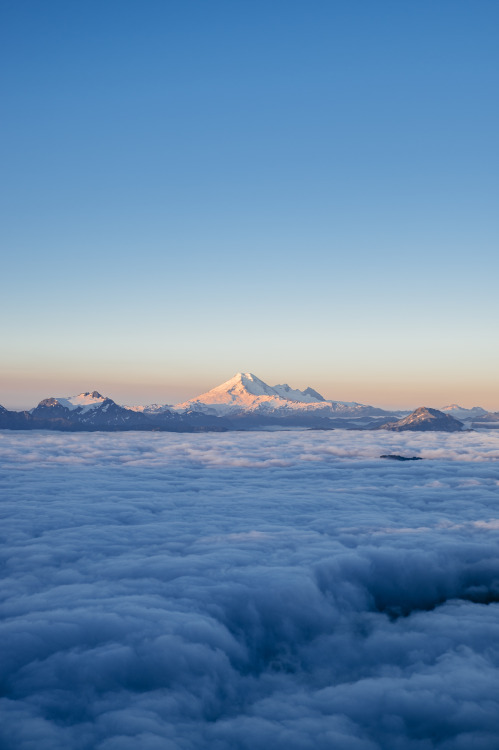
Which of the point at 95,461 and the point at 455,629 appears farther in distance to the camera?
the point at 95,461

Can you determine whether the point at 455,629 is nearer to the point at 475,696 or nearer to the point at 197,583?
the point at 475,696

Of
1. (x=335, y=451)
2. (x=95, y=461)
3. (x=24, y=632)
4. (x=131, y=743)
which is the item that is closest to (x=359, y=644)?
(x=131, y=743)

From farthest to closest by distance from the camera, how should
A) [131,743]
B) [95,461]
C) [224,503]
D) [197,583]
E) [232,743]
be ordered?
1. [95,461]
2. [224,503]
3. [197,583]
4. [232,743]
5. [131,743]

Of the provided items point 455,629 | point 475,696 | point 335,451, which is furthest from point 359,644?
point 335,451

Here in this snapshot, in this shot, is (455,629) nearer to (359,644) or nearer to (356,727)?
(359,644)

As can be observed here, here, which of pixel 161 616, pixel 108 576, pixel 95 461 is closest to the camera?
pixel 161 616

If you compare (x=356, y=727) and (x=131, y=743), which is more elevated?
(x=131, y=743)
